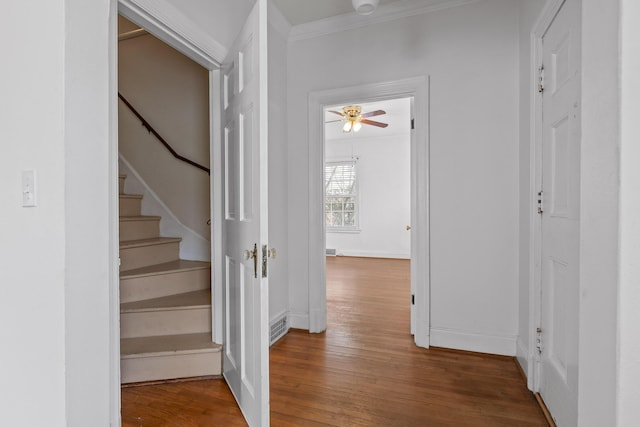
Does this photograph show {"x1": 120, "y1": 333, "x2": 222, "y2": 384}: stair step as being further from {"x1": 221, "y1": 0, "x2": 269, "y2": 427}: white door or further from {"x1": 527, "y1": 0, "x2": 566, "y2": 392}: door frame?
{"x1": 527, "y1": 0, "x2": 566, "y2": 392}: door frame

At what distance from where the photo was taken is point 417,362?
2271 mm

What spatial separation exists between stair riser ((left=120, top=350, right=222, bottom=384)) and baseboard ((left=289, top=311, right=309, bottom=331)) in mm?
946

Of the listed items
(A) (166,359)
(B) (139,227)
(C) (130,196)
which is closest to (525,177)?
(A) (166,359)

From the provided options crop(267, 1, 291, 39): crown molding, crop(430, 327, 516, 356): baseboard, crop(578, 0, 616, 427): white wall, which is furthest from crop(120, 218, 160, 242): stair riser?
crop(578, 0, 616, 427): white wall

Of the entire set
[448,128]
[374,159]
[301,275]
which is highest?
[374,159]

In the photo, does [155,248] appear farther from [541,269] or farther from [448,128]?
[541,269]

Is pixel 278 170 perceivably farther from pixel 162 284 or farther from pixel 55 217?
pixel 55 217

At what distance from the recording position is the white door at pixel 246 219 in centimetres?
142

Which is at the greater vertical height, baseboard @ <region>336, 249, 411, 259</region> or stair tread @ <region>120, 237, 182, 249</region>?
stair tread @ <region>120, 237, 182, 249</region>

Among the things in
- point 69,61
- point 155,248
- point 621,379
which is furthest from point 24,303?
point 621,379

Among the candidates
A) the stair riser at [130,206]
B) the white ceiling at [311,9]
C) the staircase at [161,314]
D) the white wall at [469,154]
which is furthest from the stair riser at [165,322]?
the white ceiling at [311,9]

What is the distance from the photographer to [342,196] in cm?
733

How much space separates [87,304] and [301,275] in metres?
1.95

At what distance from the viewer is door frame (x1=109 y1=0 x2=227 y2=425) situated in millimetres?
1349
